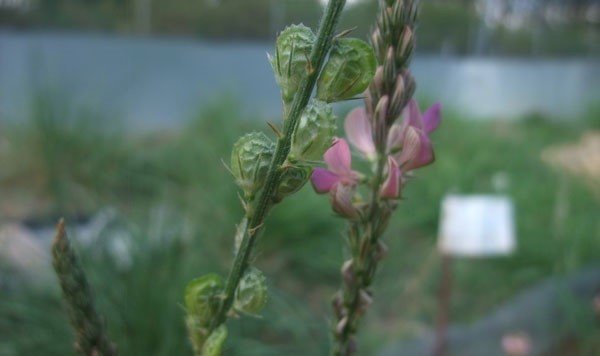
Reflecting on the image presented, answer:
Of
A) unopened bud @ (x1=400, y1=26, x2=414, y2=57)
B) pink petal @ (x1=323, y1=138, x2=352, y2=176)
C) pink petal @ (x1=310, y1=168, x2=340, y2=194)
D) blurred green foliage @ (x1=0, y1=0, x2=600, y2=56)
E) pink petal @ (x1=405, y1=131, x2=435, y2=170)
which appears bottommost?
blurred green foliage @ (x1=0, y1=0, x2=600, y2=56)

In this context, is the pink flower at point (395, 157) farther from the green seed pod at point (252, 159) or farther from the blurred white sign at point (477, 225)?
the blurred white sign at point (477, 225)

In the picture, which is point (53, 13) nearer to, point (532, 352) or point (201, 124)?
point (201, 124)

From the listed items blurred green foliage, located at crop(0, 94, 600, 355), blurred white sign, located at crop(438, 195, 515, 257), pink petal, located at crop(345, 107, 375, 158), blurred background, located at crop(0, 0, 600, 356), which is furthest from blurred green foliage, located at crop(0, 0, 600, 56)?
pink petal, located at crop(345, 107, 375, 158)

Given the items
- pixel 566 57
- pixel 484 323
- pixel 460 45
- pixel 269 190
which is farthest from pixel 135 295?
pixel 566 57

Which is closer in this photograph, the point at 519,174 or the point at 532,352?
the point at 532,352

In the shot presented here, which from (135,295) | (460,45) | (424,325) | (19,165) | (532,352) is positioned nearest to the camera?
(135,295)

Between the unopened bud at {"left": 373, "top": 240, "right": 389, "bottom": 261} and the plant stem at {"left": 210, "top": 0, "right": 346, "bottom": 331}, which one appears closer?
the plant stem at {"left": 210, "top": 0, "right": 346, "bottom": 331}

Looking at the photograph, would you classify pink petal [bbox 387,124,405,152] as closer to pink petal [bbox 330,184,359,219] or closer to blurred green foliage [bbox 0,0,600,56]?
pink petal [bbox 330,184,359,219]
